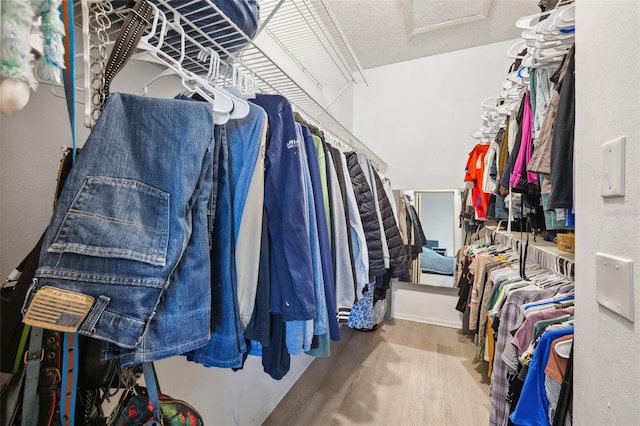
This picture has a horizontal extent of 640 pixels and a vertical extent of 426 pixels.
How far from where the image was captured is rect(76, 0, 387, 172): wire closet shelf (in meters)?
→ 0.73

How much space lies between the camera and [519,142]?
138 centimetres

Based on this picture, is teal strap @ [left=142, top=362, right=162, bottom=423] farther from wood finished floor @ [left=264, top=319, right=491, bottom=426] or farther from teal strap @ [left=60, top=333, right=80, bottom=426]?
wood finished floor @ [left=264, top=319, right=491, bottom=426]

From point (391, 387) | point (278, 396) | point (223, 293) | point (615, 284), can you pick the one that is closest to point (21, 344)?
point (223, 293)

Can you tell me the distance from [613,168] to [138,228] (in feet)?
2.75

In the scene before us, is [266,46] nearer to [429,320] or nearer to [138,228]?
[138,228]

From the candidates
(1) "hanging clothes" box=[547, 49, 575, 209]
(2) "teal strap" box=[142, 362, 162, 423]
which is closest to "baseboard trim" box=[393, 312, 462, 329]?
(1) "hanging clothes" box=[547, 49, 575, 209]

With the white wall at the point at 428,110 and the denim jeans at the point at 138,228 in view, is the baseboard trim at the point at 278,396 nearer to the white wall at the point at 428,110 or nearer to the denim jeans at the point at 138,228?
the denim jeans at the point at 138,228

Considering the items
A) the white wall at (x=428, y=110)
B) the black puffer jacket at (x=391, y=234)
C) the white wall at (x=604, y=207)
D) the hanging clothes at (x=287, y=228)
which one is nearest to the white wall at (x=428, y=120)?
the white wall at (x=428, y=110)

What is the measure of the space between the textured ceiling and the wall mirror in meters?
1.52

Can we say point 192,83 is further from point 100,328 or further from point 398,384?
point 398,384

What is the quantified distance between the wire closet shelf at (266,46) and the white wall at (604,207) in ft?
2.81

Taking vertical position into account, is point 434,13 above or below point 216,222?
above

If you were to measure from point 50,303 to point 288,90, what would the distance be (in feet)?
4.34

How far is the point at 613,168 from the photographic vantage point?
1.62 feet
